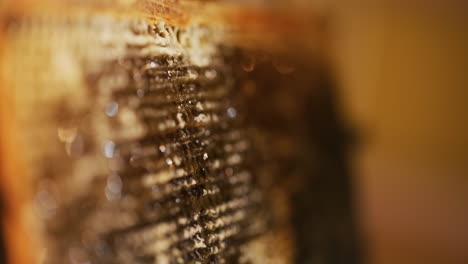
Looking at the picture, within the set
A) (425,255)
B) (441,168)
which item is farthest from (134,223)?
(441,168)

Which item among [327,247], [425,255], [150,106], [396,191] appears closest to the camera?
[150,106]

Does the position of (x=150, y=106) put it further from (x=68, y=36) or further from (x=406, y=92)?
(x=406, y=92)

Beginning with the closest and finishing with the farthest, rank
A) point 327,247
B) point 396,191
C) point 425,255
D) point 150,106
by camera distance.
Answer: point 150,106
point 327,247
point 425,255
point 396,191

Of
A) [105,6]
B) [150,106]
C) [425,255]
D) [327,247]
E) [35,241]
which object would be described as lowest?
[425,255]

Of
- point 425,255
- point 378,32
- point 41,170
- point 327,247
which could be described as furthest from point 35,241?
point 378,32

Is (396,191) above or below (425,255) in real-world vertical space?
above

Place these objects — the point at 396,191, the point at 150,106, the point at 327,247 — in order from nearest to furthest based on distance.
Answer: the point at 150,106 < the point at 327,247 < the point at 396,191

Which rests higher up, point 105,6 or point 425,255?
point 105,6

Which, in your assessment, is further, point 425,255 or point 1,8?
point 425,255

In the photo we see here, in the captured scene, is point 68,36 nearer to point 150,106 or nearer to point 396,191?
point 150,106
